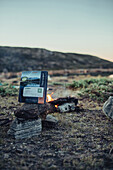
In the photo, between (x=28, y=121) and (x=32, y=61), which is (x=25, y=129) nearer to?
(x=28, y=121)

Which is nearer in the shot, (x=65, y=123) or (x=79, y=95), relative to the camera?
(x=65, y=123)

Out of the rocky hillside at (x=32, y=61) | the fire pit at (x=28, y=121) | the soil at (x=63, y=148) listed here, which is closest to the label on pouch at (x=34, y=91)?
the fire pit at (x=28, y=121)

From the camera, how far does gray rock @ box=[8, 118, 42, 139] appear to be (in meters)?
3.42

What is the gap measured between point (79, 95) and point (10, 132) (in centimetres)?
579

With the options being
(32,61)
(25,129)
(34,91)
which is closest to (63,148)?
(25,129)

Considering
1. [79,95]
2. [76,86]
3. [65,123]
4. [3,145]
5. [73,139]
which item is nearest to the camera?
[3,145]

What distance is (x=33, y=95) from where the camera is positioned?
389cm

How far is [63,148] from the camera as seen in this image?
9.86ft

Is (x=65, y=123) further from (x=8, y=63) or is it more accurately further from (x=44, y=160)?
(x=8, y=63)

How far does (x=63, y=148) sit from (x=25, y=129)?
998mm

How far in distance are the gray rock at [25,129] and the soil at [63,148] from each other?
115 millimetres

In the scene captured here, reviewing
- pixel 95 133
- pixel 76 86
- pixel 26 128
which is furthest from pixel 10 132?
pixel 76 86

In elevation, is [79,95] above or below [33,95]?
below

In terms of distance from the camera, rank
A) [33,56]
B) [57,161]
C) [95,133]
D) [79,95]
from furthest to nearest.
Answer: [33,56] < [79,95] < [95,133] < [57,161]
